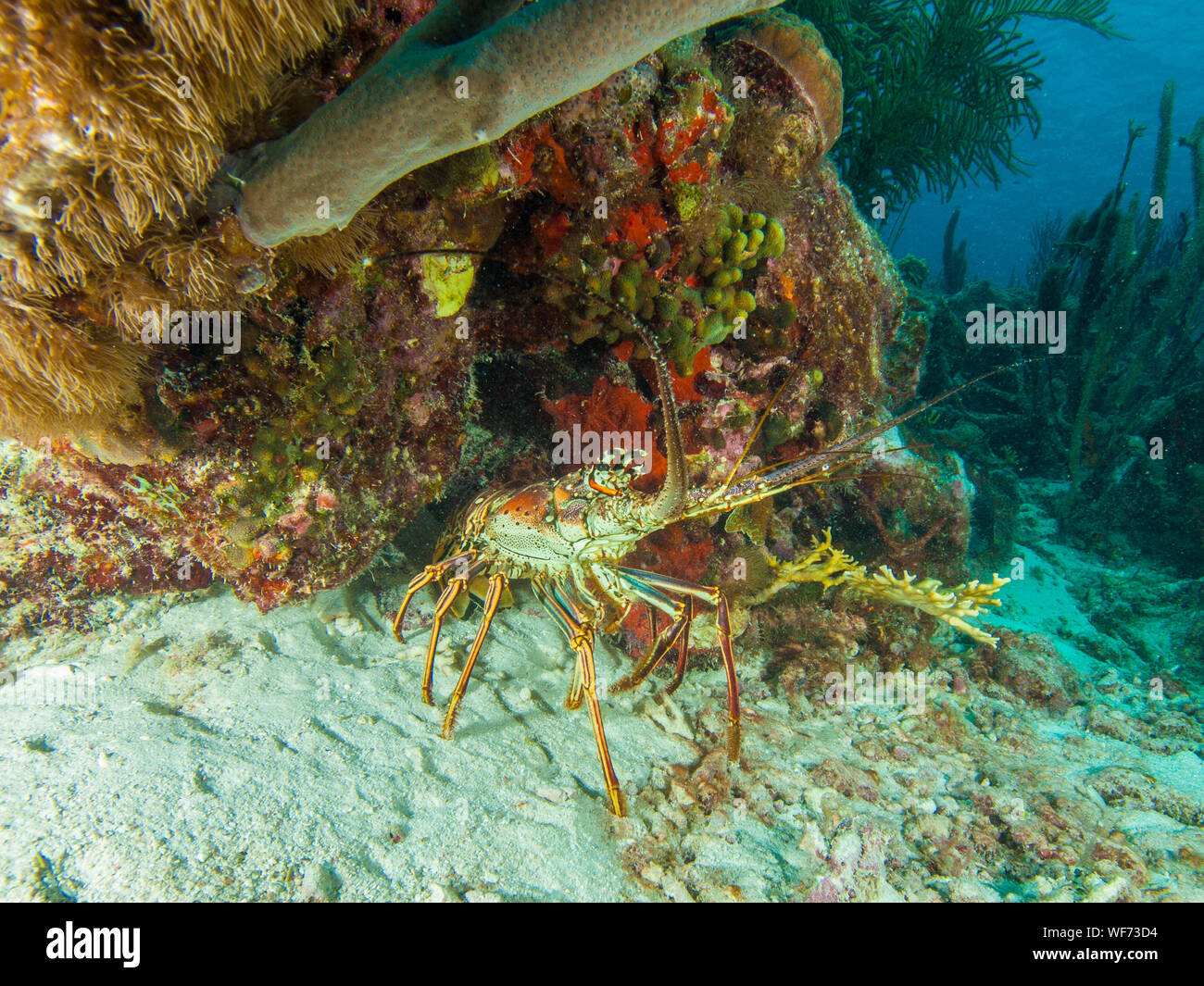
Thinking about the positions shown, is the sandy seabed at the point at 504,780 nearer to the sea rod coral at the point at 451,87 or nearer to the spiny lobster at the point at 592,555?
the spiny lobster at the point at 592,555

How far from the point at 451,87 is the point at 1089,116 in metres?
83.9

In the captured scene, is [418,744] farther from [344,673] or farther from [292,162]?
[292,162]

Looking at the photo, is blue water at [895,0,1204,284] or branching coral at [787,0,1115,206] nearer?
branching coral at [787,0,1115,206]

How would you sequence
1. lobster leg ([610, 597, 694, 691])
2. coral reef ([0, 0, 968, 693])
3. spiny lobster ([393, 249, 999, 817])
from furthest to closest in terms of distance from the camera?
lobster leg ([610, 597, 694, 691]) < spiny lobster ([393, 249, 999, 817]) < coral reef ([0, 0, 968, 693])

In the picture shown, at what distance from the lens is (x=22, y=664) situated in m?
3.26

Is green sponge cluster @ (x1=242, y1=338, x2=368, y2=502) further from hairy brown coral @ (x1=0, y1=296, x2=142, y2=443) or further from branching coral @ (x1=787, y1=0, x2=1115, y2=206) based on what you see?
branching coral @ (x1=787, y1=0, x2=1115, y2=206)

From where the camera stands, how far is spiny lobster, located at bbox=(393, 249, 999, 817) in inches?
126

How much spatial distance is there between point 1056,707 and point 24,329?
6.96 m

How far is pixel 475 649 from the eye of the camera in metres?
3.56

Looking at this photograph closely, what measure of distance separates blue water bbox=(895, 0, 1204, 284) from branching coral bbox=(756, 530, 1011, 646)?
46582mm

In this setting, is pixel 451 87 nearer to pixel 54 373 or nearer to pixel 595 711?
pixel 54 373

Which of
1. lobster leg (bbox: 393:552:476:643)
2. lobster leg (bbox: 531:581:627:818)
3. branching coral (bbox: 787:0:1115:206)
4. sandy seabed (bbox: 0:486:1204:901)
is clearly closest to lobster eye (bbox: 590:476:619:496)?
lobster leg (bbox: 531:581:627:818)

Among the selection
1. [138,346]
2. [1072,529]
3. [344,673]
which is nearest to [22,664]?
[344,673]

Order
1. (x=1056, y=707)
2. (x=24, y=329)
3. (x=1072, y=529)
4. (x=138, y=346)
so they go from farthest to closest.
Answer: (x=1072, y=529) < (x=1056, y=707) < (x=138, y=346) < (x=24, y=329)
